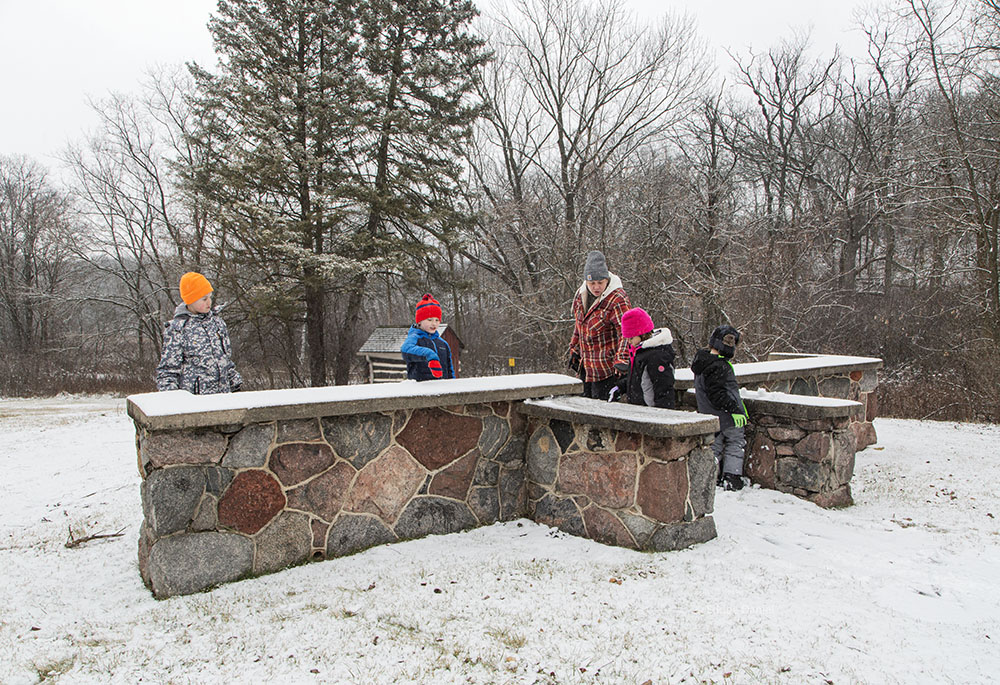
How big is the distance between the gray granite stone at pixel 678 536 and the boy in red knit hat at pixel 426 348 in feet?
5.89

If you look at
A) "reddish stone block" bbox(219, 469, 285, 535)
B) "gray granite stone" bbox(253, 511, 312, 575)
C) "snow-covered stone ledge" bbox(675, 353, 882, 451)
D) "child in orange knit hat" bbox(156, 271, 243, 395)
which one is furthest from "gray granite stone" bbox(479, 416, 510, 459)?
"snow-covered stone ledge" bbox(675, 353, 882, 451)

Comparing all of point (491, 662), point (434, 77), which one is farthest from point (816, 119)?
point (491, 662)

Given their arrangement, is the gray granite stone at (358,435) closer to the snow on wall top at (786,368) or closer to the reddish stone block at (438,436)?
the reddish stone block at (438,436)

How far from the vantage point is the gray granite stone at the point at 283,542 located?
3291mm

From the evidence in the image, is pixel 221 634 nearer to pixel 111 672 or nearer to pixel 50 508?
pixel 111 672

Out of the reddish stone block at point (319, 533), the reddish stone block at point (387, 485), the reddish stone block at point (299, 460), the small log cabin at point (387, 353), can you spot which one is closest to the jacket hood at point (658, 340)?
the reddish stone block at point (387, 485)

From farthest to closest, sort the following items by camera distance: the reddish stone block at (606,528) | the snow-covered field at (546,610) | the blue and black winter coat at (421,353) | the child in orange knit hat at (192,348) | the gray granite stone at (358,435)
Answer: the blue and black winter coat at (421,353), the child in orange knit hat at (192,348), the reddish stone block at (606,528), the gray granite stone at (358,435), the snow-covered field at (546,610)

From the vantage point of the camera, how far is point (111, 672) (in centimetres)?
234

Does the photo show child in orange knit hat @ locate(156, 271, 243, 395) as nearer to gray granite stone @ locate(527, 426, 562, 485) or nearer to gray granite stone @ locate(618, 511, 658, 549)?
gray granite stone @ locate(527, 426, 562, 485)

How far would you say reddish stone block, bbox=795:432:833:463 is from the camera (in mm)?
4605

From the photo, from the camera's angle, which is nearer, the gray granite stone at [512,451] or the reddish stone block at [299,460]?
the reddish stone block at [299,460]

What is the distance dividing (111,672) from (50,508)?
11.0 feet

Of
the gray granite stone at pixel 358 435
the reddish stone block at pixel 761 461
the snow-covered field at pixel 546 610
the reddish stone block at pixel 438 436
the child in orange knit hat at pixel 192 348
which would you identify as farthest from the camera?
the reddish stone block at pixel 761 461

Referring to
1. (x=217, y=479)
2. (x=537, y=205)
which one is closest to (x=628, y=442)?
(x=217, y=479)
